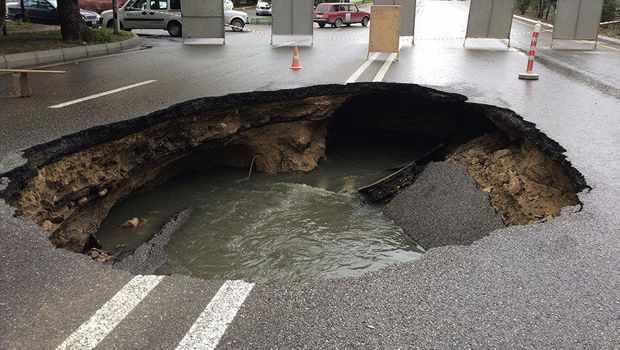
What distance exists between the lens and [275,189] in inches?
335

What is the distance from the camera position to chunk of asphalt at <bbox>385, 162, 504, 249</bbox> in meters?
5.68

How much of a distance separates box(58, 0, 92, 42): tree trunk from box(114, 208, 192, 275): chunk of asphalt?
1033 centimetres

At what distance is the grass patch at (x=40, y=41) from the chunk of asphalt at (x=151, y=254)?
27.3 ft

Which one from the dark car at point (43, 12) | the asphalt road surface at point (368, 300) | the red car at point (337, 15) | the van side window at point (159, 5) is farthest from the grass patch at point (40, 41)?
the red car at point (337, 15)

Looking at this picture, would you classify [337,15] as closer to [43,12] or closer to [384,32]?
[43,12]

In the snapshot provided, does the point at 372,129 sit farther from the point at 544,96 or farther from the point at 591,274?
the point at 591,274

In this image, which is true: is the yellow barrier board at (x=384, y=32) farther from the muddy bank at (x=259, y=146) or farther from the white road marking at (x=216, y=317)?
the white road marking at (x=216, y=317)

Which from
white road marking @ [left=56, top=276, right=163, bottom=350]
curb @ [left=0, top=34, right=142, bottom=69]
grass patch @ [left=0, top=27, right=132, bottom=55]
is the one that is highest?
grass patch @ [left=0, top=27, right=132, bottom=55]

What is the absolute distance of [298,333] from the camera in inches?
100

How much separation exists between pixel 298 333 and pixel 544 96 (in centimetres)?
740

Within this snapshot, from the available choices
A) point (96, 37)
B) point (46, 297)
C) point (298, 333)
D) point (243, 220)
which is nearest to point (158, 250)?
point (243, 220)

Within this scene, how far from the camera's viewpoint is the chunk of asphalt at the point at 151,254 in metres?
5.46

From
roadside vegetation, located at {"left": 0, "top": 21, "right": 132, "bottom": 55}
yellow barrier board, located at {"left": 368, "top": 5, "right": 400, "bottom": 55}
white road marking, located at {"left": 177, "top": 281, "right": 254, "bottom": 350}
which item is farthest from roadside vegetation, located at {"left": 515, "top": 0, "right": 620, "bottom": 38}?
white road marking, located at {"left": 177, "top": 281, "right": 254, "bottom": 350}

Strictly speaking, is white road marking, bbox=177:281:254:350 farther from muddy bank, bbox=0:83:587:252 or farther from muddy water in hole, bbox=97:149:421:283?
muddy water in hole, bbox=97:149:421:283
